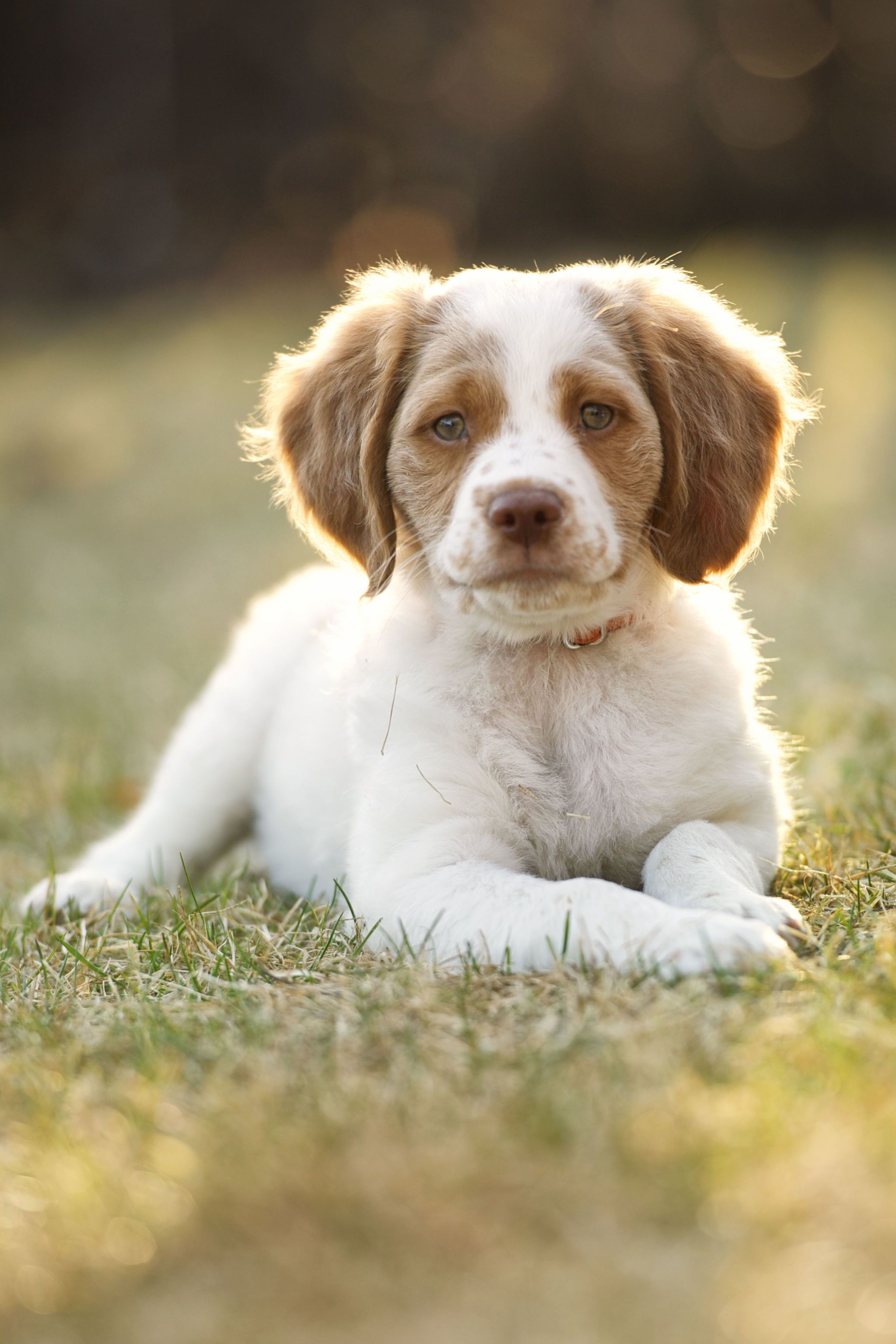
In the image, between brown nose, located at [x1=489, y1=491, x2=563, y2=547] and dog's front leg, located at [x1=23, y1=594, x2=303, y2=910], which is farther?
dog's front leg, located at [x1=23, y1=594, x2=303, y2=910]

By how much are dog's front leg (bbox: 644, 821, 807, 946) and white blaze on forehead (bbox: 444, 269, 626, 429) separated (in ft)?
3.49

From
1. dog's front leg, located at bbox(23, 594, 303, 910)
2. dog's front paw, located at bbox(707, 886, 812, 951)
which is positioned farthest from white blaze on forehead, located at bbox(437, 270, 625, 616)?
dog's front leg, located at bbox(23, 594, 303, 910)

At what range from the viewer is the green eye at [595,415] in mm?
3459


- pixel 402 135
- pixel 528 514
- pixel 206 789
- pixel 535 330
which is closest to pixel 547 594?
pixel 528 514

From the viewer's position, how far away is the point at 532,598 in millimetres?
3295

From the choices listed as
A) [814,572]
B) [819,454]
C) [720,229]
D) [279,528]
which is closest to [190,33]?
[720,229]

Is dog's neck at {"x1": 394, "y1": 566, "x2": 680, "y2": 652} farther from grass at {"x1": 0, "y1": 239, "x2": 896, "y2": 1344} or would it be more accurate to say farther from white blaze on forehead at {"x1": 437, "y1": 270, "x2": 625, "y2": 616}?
grass at {"x1": 0, "y1": 239, "x2": 896, "y2": 1344}

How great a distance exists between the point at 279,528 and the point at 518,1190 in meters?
11.7

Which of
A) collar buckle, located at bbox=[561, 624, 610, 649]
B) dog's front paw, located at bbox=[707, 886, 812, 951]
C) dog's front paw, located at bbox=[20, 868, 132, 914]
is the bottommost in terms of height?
dog's front paw, located at bbox=[20, 868, 132, 914]

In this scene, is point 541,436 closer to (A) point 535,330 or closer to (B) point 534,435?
(B) point 534,435

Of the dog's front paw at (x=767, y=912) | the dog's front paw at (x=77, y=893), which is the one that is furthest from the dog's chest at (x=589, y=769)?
the dog's front paw at (x=77, y=893)

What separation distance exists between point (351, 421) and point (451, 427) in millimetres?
397

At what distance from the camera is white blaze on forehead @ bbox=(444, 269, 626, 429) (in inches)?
135

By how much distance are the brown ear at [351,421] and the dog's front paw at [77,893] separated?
1359mm
